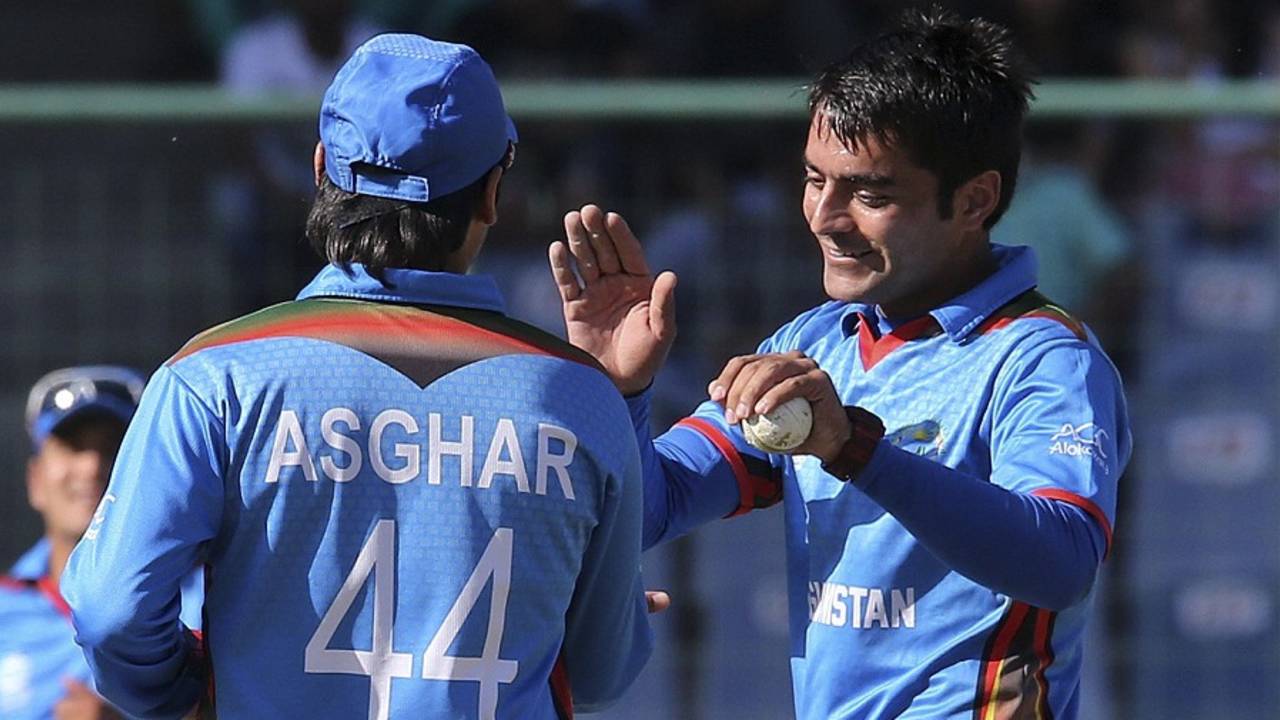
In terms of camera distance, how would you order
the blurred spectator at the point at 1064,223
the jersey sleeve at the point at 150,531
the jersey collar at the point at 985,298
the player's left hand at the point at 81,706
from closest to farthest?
the jersey sleeve at the point at 150,531
the jersey collar at the point at 985,298
the player's left hand at the point at 81,706
the blurred spectator at the point at 1064,223

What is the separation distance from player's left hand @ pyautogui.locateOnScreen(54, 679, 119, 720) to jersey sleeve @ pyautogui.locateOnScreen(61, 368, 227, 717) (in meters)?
1.82

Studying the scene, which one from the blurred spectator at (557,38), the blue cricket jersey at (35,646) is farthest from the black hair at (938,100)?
the blurred spectator at (557,38)

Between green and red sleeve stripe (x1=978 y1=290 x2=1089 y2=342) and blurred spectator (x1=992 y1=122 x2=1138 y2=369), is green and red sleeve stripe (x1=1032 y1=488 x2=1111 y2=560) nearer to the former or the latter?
green and red sleeve stripe (x1=978 y1=290 x2=1089 y2=342)

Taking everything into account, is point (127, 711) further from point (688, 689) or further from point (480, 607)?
point (688, 689)

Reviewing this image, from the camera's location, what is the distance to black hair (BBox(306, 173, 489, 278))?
99.7 inches

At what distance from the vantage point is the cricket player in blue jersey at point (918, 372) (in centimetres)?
279

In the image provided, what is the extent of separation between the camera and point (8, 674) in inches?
173

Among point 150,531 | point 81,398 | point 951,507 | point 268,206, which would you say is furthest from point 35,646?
point 951,507

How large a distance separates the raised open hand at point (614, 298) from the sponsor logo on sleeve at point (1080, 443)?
60 centimetres

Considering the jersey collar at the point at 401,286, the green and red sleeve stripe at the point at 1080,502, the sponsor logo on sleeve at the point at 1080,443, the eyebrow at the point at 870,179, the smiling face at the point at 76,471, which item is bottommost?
the smiling face at the point at 76,471

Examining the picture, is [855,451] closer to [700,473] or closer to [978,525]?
[978,525]

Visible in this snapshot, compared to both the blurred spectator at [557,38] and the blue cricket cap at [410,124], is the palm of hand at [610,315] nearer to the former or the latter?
the blue cricket cap at [410,124]

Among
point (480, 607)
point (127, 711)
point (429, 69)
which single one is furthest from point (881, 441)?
point (127, 711)

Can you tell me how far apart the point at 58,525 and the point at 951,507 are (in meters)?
2.48
